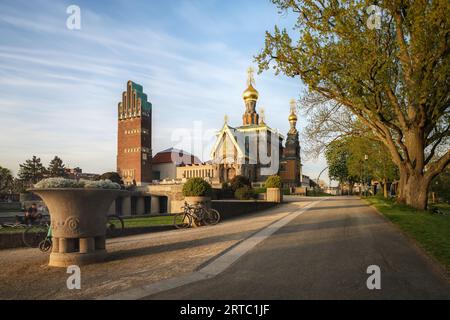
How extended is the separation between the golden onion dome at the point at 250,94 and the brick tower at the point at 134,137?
2466 centimetres

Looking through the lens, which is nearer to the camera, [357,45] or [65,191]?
[65,191]

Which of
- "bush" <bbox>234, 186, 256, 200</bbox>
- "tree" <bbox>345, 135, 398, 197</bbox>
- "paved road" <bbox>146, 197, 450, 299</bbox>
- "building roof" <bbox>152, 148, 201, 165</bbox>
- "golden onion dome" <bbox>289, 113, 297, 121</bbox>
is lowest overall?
"bush" <bbox>234, 186, 256, 200</bbox>

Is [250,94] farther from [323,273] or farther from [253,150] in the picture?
[323,273]

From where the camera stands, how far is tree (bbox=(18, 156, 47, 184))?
7919 centimetres

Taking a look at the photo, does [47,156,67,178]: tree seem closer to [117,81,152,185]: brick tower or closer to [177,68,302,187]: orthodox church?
[117,81,152,185]: brick tower

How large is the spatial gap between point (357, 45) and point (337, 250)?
10.5m

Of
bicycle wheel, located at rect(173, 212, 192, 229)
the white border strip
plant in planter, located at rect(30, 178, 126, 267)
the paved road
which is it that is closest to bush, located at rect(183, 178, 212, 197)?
bicycle wheel, located at rect(173, 212, 192, 229)

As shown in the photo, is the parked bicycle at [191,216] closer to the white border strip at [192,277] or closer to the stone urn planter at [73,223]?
the white border strip at [192,277]

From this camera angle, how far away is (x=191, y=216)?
14.3 m

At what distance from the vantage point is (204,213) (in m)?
14.8

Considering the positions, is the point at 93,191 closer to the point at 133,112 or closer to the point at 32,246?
the point at 32,246

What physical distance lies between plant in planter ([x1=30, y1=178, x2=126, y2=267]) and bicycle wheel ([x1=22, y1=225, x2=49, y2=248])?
2962 millimetres

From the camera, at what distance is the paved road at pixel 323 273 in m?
4.83

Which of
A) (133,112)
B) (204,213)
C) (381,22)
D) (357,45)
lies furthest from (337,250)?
(133,112)
